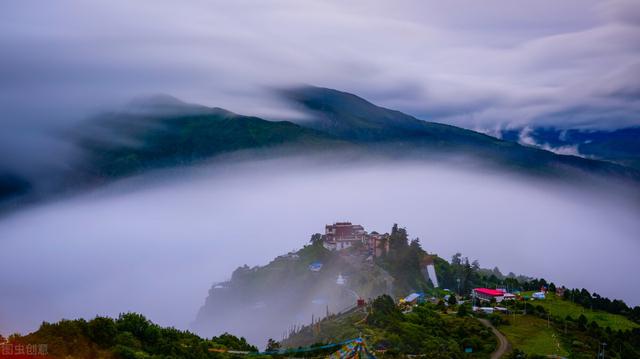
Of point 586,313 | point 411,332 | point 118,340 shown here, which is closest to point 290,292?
point 586,313

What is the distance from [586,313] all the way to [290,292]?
70.3 ft

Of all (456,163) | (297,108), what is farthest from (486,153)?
(297,108)

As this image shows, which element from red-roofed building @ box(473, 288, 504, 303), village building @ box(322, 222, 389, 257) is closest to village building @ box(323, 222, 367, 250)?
village building @ box(322, 222, 389, 257)

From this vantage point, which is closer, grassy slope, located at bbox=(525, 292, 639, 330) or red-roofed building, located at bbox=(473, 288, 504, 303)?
grassy slope, located at bbox=(525, 292, 639, 330)

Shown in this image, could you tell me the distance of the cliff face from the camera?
3666cm

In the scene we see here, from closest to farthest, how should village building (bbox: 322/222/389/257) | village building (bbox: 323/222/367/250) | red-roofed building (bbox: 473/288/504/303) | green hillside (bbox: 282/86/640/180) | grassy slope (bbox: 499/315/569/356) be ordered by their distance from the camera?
grassy slope (bbox: 499/315/569/356)
red-roofed building (bbox: 473/288/504/303)
village building (bbox: 322/222/389/257)
village building (bbox: 323/222/367/250)
green hillside (bbox: 282/86/640/180)

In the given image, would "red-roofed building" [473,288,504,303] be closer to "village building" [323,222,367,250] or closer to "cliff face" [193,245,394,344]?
"cliff face" [193,245,394,344]

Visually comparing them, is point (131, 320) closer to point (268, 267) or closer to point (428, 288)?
point (428, 288)

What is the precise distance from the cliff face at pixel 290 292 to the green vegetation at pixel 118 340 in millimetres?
18490

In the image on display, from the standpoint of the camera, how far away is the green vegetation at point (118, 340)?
518 inches

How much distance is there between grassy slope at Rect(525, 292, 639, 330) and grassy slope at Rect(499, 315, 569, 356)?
2.82 m

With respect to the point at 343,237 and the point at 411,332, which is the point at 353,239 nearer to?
the point at 343,237

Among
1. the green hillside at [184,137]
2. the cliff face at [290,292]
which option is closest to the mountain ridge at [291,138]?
the green hillside at [184,137]

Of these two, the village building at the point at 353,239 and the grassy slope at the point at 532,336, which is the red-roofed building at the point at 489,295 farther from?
the village building at the point at 353,239
